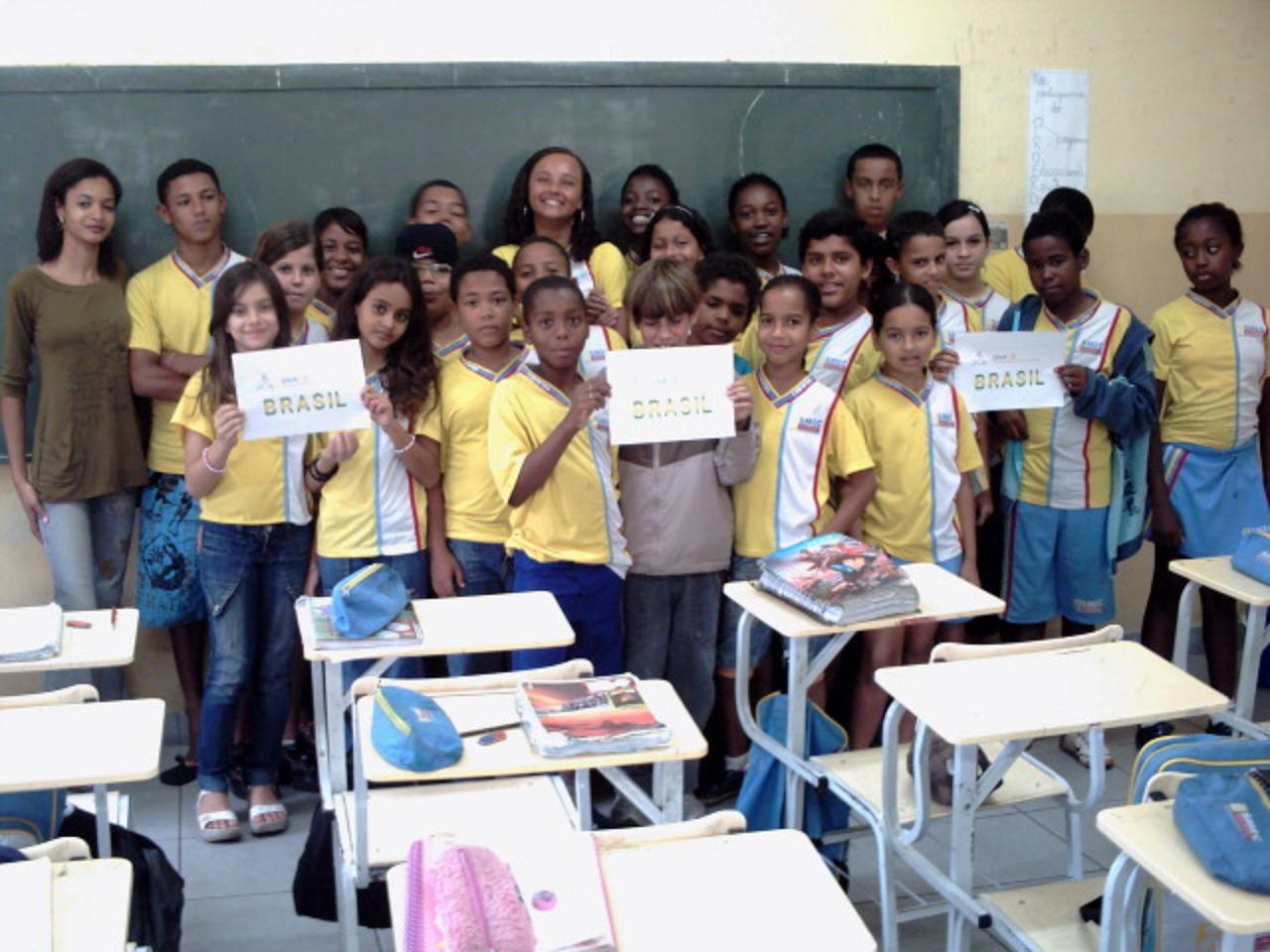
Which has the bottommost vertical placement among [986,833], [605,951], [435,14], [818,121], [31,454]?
[986,833]

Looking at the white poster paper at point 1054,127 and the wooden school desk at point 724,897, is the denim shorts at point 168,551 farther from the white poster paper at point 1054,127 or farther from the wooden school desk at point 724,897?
the white poster paper at point 1054,127

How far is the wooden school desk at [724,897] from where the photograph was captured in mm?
1798

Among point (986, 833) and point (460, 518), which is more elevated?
point (460, 518)

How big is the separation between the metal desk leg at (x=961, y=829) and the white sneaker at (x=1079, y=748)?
1.65 metres

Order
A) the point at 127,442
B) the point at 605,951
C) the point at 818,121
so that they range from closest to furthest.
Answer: the point at 605,951 → the point at 127,442 → the point at 818,121

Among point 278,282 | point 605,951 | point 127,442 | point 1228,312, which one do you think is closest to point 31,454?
point 127,442

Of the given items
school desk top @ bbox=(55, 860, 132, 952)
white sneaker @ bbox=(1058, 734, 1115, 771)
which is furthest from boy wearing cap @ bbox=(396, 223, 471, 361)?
white sneaker @ bbox=(1058, 734, 1115, 771)

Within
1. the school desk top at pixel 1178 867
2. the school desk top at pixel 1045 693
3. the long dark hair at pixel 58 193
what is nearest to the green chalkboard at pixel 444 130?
the long dark hair at pixel 58 193

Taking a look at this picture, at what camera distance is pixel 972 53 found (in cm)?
471

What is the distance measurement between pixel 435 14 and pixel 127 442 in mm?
1547

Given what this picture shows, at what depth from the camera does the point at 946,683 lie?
8.39ft

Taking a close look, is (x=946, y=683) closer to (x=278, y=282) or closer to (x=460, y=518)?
(x=460, y=518)

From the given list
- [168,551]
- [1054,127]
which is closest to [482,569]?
[168,551]

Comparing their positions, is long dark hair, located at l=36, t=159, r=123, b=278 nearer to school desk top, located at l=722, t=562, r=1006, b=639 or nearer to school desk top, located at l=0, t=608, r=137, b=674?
school desk top, located at l=0, t=608, r=137, b=674
